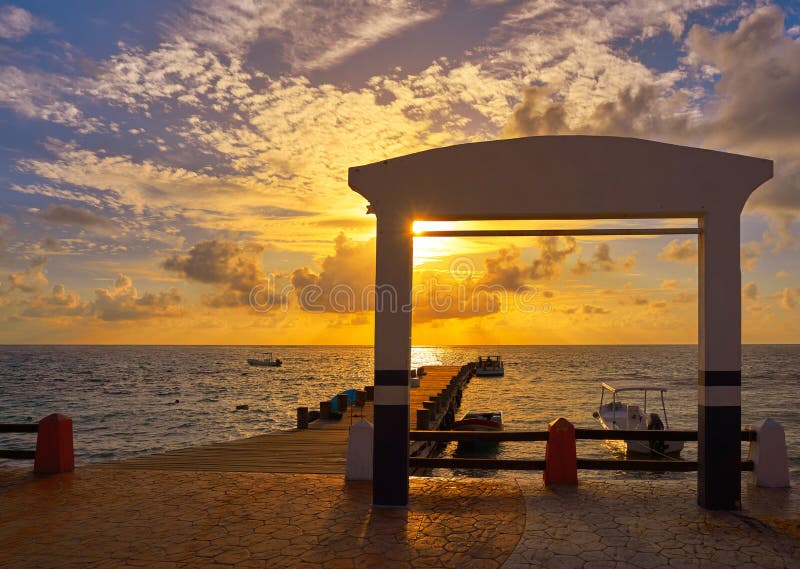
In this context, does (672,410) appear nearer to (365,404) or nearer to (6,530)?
→ (365,404)

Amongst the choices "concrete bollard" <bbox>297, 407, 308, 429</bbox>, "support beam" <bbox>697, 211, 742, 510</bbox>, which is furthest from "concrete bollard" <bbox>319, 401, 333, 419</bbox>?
"support beam" <bbox>697, 211, 742, 510</bbox>

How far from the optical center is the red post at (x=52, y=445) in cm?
1078

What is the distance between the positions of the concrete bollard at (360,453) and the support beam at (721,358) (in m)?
5.11

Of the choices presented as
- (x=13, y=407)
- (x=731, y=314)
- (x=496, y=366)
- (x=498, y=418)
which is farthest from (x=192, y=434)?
(x=496, y=366)

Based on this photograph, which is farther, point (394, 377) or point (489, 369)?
point (489, 369)

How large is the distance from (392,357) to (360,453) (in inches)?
104

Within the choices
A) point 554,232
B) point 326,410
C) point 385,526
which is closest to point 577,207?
point 554,232

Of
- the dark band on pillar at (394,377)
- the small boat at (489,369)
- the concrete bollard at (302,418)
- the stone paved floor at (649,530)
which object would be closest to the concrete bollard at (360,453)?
the dark band on pillar at (394,377)

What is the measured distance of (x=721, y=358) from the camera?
834 cm

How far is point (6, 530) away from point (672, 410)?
49774 mm

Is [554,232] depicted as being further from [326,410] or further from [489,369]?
[489,369]

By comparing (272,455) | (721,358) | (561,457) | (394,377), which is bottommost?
(272,455)

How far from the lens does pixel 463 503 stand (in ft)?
28.6

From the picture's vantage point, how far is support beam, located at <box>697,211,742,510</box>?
832cm
